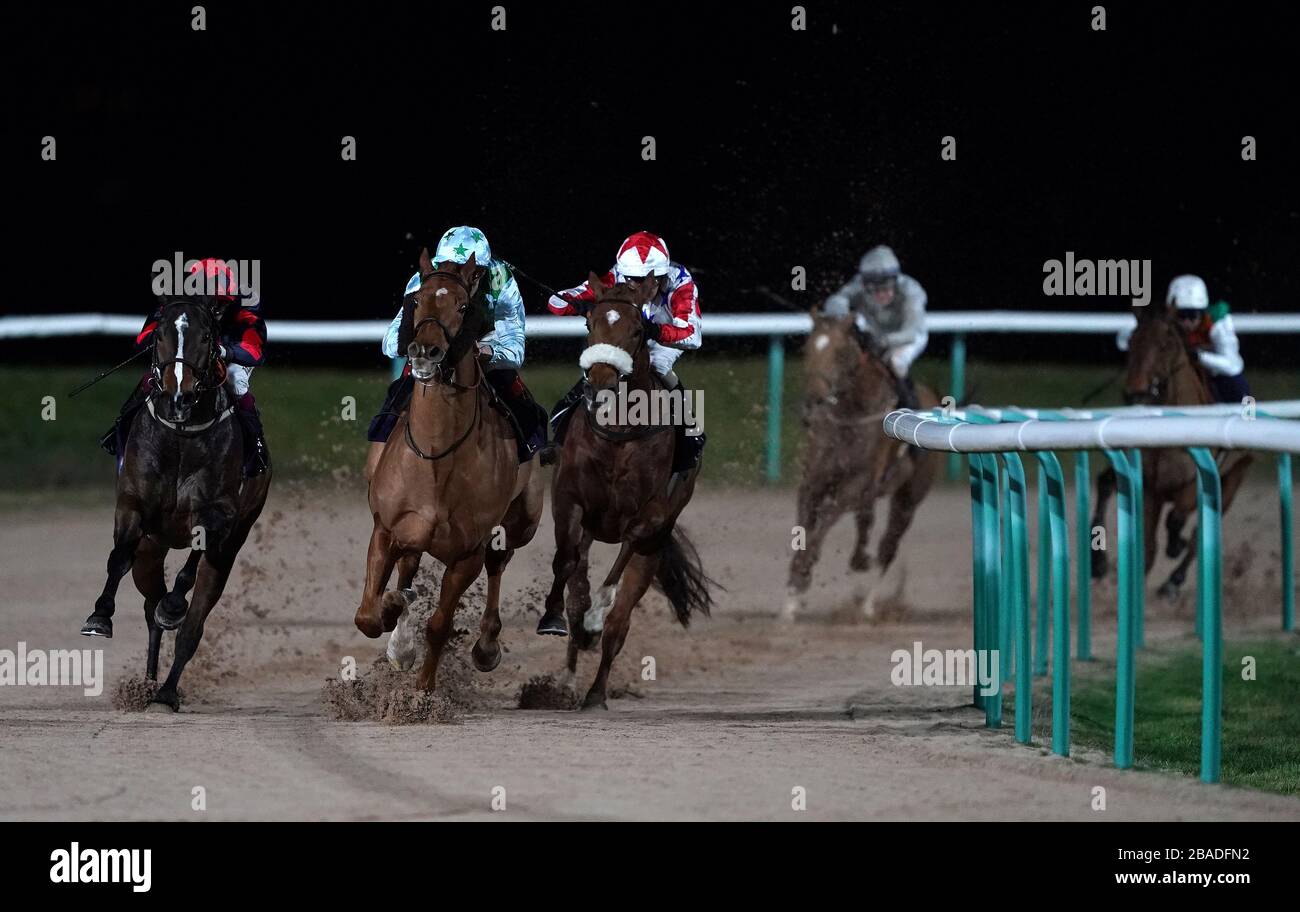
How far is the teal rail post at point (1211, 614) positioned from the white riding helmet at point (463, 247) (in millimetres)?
2823

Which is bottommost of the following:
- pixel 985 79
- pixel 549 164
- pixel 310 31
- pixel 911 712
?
pixel 911 712

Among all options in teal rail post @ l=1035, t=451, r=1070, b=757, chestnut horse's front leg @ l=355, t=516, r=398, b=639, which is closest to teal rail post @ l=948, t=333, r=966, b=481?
chestnut horse's front leg @ l=355, t=516, r=398, b=639

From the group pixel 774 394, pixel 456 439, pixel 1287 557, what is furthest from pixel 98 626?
pixel 774 394

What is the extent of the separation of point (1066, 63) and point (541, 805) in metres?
9.17

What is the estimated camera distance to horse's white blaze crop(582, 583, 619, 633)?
7824 mm

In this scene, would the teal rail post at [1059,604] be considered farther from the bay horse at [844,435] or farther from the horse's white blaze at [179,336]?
the bay horse at [844,435]

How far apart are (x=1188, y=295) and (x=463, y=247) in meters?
5.87

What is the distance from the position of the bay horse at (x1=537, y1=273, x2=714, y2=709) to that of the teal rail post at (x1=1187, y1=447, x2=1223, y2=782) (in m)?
2.62

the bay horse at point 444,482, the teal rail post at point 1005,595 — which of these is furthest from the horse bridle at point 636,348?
the teal rail post at point 1005,595

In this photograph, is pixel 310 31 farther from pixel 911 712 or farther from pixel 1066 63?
pixel 911 712

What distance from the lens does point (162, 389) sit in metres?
6.94

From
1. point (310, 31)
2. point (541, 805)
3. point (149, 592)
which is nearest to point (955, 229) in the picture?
point (310, 31)

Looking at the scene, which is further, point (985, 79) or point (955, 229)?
point (955, 229)

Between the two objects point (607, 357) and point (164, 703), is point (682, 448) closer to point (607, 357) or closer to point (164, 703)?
point (607, 357)
